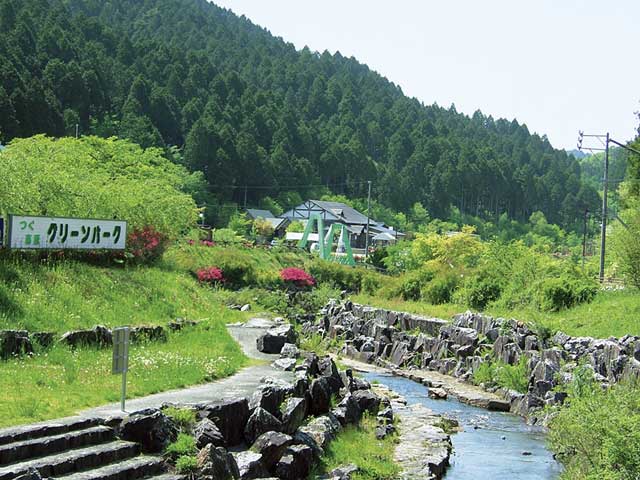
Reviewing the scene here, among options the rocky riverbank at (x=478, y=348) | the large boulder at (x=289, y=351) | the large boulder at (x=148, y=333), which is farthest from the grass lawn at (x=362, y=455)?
the rocky riverbank at (x=478, y=348)

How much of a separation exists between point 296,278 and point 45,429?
144ft

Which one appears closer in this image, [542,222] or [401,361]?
[401,361]

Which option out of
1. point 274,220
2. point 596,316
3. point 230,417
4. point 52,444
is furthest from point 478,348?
point 274,220

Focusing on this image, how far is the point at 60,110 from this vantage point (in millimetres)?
88562

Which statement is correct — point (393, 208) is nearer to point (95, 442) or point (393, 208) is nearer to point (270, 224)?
point (270, 224)

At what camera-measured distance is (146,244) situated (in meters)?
30.3

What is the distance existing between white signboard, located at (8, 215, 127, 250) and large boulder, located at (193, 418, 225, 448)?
34.6 feet

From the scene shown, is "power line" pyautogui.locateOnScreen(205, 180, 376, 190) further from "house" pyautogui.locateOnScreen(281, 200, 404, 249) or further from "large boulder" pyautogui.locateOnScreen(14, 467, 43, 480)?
"large boulder" pyautogui.locateOnScreen(14, 467, 43, 480)

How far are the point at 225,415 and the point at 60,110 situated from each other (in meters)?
79.3

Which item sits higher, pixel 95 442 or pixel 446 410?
pixel 95 442

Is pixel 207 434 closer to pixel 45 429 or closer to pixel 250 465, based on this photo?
pixel 250 465

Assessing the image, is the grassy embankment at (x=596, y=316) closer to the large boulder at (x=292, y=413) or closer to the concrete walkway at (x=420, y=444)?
the concrete walkway at (x=420, y=444)

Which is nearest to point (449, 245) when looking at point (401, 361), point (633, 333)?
point (401, 361)

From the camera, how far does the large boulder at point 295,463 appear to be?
14.7 metres
